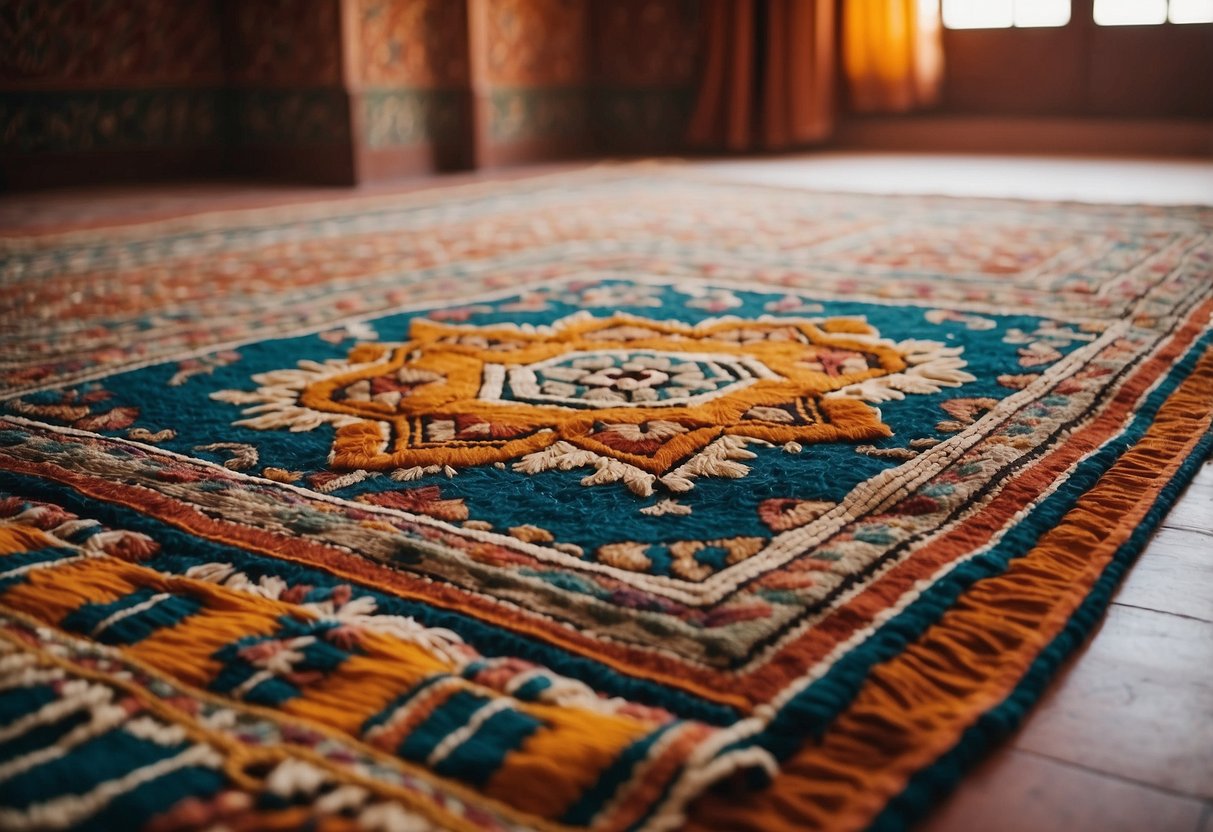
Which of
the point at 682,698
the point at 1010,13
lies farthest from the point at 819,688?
the point at 1010,13

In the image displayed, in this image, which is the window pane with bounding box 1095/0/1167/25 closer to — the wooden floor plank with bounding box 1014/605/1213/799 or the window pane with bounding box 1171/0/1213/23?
the window pane with bounding box 1171/0/1213/23

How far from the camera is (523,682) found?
2.56 feet

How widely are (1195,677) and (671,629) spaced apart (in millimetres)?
371

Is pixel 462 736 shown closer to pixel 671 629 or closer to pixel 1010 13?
pixel 671 629

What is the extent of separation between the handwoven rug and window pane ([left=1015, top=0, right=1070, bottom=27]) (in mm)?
3501

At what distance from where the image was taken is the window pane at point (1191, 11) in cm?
488

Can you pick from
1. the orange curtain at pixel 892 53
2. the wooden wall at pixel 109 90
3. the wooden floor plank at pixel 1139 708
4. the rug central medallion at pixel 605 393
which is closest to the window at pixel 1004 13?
the orange curtain at pixel 892 53

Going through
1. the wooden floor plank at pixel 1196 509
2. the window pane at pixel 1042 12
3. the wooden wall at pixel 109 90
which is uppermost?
the window pane at pixel 1042 12

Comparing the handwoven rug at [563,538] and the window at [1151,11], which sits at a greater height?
the window at [1151,11]

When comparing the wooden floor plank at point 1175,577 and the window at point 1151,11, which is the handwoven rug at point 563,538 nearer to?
the wooden floor plank at point 1175,577

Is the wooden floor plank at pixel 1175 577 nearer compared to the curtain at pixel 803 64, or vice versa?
the wooden floor plank at pixel 1175 577

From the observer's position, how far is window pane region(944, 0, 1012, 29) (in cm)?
529

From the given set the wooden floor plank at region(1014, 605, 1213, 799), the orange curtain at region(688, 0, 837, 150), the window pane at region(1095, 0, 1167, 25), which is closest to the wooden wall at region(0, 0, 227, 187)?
the orange curtain at region(688, 0, 837, 150)

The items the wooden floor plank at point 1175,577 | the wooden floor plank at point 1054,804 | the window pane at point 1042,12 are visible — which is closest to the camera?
the wooden floor plank at point 1054,804
